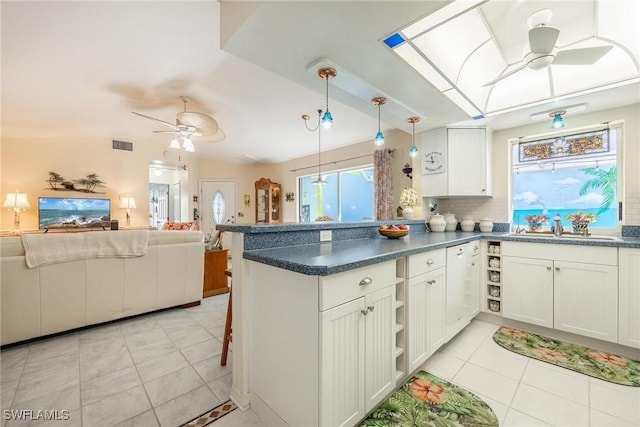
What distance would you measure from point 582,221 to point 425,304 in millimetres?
2155

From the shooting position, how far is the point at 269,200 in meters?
6.46

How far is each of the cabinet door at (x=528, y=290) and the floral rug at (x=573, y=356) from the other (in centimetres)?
17

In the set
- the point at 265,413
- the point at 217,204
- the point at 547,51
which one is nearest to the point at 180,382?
the point at 265,413

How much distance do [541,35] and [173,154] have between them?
22.2 ft

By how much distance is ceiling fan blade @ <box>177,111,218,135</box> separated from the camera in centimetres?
331

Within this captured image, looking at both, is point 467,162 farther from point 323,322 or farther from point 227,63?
point 227,63

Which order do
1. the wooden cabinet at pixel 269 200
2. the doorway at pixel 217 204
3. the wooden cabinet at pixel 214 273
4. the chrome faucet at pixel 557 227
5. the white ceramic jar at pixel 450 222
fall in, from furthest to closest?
1. the doorway at pixel 217 204
2. the wooden cabinet at pixel 269 200
3. the wooden cabinet at pixel 214 273
4. the white ceramic jar at pixel 450 222
5. the chrome faucet at pixel 557 227

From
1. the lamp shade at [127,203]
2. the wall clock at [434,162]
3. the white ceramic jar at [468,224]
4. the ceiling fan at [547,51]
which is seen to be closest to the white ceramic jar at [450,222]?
the white ceramic jar at [468,224]

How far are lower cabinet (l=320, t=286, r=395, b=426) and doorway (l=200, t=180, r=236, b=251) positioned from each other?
5847 millimetres

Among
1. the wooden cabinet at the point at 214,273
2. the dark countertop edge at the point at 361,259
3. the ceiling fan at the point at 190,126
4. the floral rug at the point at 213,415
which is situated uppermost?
the ceiling fan at the point at 190,126

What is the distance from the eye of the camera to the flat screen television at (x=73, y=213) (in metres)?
4.77

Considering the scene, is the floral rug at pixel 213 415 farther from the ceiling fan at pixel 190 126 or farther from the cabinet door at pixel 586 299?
the ceiling fan at pixel 190 126

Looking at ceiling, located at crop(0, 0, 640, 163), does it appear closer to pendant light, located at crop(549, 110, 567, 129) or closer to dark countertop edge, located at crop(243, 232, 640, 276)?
pendant light, located at crop(549, 110, 567, 129)

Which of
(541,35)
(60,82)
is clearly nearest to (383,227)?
(541,35)
